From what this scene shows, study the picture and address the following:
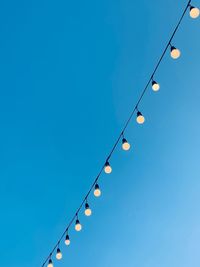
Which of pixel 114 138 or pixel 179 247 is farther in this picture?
pixel 179 247

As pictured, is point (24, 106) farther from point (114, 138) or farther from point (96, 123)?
point (114, 138)

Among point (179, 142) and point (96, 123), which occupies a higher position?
point (179, 142)

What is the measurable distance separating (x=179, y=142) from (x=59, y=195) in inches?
110

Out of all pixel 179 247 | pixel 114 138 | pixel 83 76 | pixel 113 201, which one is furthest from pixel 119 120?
pixel 179 247

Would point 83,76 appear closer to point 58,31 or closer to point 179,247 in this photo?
point 58,31

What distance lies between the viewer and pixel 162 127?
20.9ft

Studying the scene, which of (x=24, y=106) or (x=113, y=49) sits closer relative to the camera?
(x=113, y=49)

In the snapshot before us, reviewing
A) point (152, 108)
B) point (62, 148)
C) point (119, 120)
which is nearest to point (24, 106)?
point (62, 148)

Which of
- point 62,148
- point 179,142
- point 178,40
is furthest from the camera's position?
point 62,148

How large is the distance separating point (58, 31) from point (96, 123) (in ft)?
6.15

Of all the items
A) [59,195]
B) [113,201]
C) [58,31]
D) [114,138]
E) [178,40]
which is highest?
[178,40]

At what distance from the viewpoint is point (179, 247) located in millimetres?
7242

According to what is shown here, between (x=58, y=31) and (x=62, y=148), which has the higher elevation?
(x=58, y=31)

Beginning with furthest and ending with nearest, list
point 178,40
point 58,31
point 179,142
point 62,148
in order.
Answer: point 62,148 < point 179,142 < point 58,31 < point 178,40
